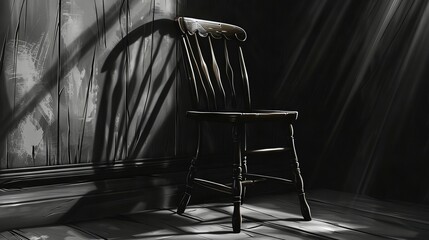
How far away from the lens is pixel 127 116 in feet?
6.79

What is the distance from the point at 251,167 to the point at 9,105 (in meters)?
1.28

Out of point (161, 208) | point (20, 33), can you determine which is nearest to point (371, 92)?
point (161, 208)

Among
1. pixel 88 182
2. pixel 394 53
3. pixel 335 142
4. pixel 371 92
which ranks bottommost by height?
pixel 88 182

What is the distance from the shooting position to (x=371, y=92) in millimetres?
2396

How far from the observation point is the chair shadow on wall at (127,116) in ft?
6.47

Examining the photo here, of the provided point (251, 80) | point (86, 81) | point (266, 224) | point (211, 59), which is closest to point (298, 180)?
point (266, 224)

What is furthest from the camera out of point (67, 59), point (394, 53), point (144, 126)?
point (394, 53)

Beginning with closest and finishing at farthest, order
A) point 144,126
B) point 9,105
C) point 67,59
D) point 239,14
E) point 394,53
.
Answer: point 9,105, point 67,59, point 144,126, point 394,53, point 239,14

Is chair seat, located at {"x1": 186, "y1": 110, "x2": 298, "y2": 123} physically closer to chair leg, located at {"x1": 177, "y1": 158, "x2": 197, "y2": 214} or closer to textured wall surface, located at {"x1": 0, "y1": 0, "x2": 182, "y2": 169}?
chair leg, located at {"x1": 177, "y1": 158, "x2": 197, "y2": 214}

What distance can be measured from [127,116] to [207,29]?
53 centimetres

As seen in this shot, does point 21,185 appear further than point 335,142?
No

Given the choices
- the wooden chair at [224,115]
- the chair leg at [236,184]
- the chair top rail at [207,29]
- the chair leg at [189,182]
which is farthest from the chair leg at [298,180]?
the chair top rail at [207,29]

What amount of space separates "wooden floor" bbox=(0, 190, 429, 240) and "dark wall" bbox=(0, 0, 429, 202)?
25 centimetres

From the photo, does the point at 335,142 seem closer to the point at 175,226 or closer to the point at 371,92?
the point at 371,92
